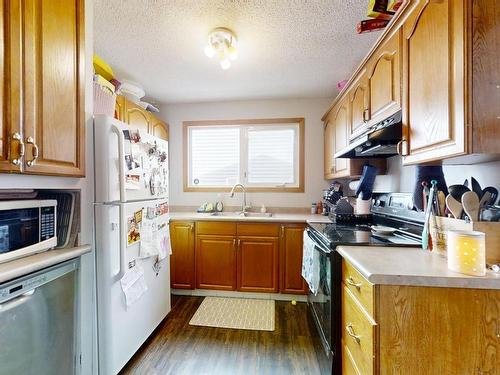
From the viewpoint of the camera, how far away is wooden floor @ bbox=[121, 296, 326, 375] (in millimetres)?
1667

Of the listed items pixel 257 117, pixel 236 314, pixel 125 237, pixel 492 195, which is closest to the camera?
pixel 492 195

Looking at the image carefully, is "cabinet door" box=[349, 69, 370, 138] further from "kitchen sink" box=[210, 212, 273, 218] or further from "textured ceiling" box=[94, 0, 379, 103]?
"kitchen sink" box=[210, 212, 273, 218]

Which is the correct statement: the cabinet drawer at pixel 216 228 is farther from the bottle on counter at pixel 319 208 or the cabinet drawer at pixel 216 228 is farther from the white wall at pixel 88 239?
the white wall at pixel 88 239

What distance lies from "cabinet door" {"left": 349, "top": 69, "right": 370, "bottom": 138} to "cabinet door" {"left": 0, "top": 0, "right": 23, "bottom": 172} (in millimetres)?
1886

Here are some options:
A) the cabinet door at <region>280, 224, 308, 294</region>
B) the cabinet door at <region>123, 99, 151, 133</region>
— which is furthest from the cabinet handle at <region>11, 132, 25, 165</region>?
the cabinet door at <region>280, 224, 308, 294</region>

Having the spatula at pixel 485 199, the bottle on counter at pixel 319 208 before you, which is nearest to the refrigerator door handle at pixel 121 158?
the spatula at pixel 485 199

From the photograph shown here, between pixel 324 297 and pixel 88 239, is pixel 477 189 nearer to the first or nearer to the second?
pixel 324 297

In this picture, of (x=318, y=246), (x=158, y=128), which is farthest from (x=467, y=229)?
(x=158, y=128)

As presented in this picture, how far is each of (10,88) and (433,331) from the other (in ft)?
5.84

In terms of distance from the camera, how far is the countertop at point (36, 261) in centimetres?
94

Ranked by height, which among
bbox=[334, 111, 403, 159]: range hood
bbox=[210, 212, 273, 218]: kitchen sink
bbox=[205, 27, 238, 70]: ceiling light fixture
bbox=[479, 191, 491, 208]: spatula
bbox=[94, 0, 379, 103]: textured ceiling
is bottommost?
bbox=[210, 212, 273, 218]: kitchen sink

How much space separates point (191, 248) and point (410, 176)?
217 cm

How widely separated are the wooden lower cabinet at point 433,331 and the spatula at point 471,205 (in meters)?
0.30

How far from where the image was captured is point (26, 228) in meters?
1.10
